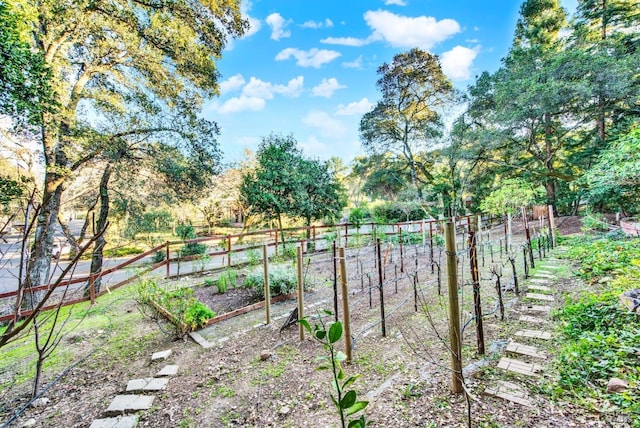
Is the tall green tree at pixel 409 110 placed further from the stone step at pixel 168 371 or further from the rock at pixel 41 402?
the rock at pixel 41 402

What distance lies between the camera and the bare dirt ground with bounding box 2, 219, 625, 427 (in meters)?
1.54

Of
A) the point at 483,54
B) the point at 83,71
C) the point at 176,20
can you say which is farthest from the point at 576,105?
the point at 83,71

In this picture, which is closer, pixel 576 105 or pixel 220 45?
pixel 220 45

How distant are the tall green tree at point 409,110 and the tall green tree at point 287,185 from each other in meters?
5.43

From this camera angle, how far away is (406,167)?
13.7 m

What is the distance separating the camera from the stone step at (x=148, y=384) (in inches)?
83.2

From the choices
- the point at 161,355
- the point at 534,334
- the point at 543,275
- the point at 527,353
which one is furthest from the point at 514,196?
the point at 161,355

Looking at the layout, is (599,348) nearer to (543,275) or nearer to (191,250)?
(543,275)

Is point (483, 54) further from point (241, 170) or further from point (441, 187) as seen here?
point (241, 170)

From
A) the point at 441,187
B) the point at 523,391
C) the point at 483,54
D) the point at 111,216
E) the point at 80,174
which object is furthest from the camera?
the point at 441,187

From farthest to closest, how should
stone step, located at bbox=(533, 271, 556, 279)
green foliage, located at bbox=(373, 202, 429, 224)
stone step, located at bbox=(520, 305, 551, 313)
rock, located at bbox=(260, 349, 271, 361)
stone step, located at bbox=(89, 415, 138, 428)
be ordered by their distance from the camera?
green foliage, located at bbox=(373, 202, 429, 224), stone step, located at bbox=(533, 271, 556, 279), stone step, located at bbox=(520, 305, 551, 313), rock, located at bbox=(260, 349, 271, 361), stone step, located at bbox=(89, 415, 138, 428)

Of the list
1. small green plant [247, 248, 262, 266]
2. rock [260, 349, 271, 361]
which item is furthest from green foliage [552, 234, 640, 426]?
small green plant [247, 248, 262, 266]

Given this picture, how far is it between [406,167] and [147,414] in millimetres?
13504

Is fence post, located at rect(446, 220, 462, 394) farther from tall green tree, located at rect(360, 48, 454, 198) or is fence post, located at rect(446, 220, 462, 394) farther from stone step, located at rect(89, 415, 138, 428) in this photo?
tall green tree, located at rect(360, 48, 454, 198)
